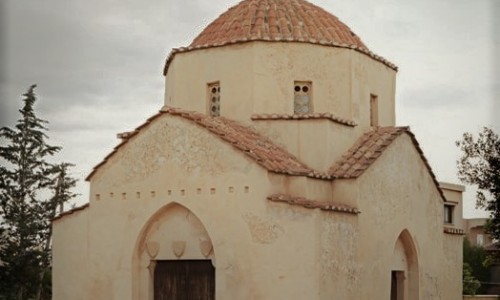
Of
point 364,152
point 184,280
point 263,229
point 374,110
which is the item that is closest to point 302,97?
point 364,152

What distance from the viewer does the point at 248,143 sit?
757 inches

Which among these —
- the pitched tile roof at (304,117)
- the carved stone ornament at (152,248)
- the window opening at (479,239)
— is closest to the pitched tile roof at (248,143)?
the pitched tile roof at (304,117)

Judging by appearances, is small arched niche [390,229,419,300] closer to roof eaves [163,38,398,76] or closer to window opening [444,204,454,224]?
roof eaves [163,38,398,76]

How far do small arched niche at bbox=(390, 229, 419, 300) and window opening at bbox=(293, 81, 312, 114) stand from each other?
3985 millimetres

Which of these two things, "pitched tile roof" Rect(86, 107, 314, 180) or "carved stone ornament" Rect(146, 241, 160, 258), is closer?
"pitched tile roof" Rect(86, 107, 314, 180)

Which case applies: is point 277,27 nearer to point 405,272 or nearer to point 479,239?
point 405,272

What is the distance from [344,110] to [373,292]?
4705mm

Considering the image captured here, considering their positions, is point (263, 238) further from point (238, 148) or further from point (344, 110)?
point (344, 110)

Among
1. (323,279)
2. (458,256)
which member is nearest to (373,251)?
(323,279)

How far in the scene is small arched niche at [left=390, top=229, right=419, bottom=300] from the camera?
71.2 ft

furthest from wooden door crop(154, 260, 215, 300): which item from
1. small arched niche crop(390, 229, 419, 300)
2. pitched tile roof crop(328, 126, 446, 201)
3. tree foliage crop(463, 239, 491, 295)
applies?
tree foliage crop(463, 239, 491, 295)

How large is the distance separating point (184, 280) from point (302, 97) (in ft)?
18.0

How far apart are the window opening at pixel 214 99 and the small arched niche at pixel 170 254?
3.23 metres

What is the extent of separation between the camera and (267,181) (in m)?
18.0
